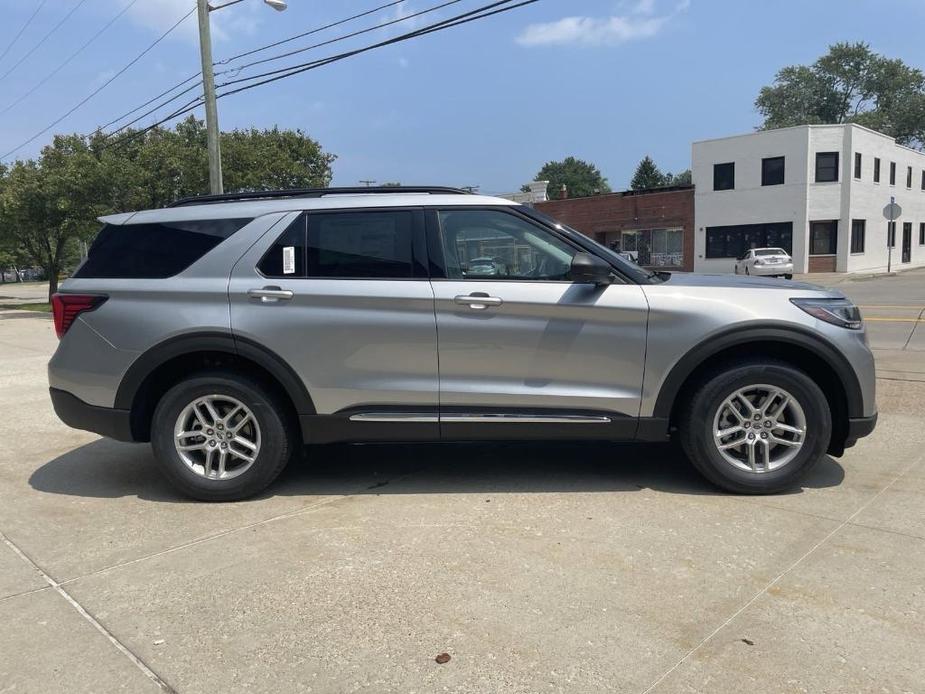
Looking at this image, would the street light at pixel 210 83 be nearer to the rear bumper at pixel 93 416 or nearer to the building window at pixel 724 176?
the rear bumper at pixel 93 416

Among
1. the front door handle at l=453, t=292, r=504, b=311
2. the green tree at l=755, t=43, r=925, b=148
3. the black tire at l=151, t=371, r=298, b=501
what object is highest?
the green tree at l=755, t=43, r=925, b=148

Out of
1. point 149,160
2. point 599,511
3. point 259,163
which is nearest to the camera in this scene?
point 599,511

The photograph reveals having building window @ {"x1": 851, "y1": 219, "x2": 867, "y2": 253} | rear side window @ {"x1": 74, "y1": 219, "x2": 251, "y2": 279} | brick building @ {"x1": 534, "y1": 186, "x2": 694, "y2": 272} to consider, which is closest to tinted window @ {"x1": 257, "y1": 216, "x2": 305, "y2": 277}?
rear side window @ {"x1": 74, "y1": 219, "x2": 251, "y2": 279}

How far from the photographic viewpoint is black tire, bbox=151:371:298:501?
4.45 meters

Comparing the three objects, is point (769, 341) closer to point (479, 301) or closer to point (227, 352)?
point (479, 301)

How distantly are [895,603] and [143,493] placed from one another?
4378 millimetres

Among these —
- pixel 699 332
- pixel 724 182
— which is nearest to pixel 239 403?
pixel 699 332

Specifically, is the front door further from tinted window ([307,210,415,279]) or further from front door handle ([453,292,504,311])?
tinted window ([307,210,415,279])

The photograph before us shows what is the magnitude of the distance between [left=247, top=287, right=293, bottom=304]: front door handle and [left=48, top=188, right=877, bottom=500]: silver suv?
0.04 feet

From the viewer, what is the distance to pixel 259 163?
26.1m

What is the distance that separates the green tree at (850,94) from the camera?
221 feet

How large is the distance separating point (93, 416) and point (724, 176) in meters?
37.4

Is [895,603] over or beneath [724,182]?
beneath

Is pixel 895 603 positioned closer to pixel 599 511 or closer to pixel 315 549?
pixel 599 511
